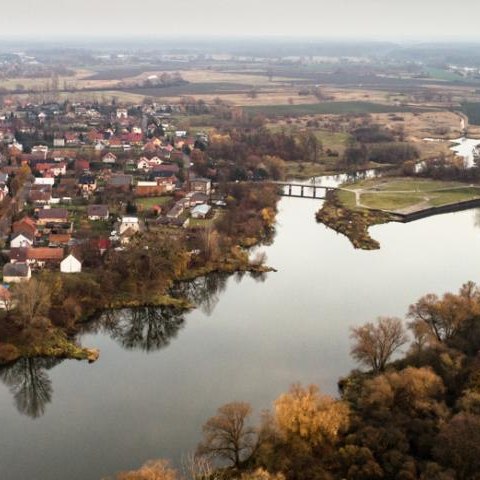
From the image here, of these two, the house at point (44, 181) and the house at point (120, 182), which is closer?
the house at point (120, 182)

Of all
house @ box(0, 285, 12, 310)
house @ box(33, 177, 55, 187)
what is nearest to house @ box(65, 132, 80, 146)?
house @ box(33, 177, 55, 187)

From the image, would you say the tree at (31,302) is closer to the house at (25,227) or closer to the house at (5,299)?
the house at (5,299)

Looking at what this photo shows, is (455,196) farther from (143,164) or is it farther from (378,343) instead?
(378,343)

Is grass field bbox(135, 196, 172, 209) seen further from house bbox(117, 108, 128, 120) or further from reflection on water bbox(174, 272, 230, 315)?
house bbox(117, 108, 128, 120)

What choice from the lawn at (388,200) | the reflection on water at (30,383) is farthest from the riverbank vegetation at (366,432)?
the lawn at (388,200)

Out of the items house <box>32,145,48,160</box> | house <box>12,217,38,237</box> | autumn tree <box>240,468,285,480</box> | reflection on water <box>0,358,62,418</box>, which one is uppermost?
house <box>32,145,48,160</box>

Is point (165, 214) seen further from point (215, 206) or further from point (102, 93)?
point (102, 93)
